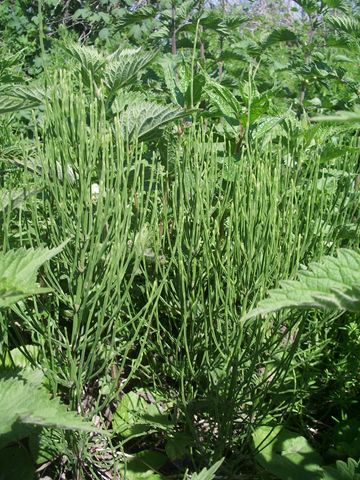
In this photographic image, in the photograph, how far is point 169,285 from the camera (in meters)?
1.83

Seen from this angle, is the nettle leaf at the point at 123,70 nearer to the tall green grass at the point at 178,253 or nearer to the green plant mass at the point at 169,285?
the green plant mass at the point at 169,285

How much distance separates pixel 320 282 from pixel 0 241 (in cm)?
113

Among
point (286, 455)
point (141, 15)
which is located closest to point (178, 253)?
point (286, 455)

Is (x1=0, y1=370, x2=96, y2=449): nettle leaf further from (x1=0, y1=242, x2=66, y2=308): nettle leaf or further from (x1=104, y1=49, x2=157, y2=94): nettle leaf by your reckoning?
(x1=104, y1=49, x2=157, y2=94): nettle leaf

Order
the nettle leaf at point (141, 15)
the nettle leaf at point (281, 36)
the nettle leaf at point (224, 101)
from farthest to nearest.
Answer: the nettle leaf at point (281, 36), the nettle leaf at point (141, 15), the nettle leaf at point (224, 101)

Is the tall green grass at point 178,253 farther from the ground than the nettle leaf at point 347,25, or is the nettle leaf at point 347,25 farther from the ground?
the nettle leaf at point 347,25

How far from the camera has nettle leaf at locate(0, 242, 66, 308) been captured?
3.24ft

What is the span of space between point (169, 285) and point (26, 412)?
0.77 m

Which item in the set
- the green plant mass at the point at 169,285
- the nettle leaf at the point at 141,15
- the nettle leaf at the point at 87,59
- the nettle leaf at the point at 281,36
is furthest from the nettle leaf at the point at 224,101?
the nettle leaf at the point at 281,36

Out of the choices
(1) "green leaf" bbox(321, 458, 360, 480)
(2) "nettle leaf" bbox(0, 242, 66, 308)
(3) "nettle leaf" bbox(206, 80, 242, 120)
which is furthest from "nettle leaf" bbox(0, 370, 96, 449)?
(3) "nettle leaf" bbox(206, 80, 242, 120)

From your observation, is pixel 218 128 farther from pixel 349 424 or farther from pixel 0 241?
pixel 349 424

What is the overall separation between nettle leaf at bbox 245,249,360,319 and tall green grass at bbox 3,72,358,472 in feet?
1.72

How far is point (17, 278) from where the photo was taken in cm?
104

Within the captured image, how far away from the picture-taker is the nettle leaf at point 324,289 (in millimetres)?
830
